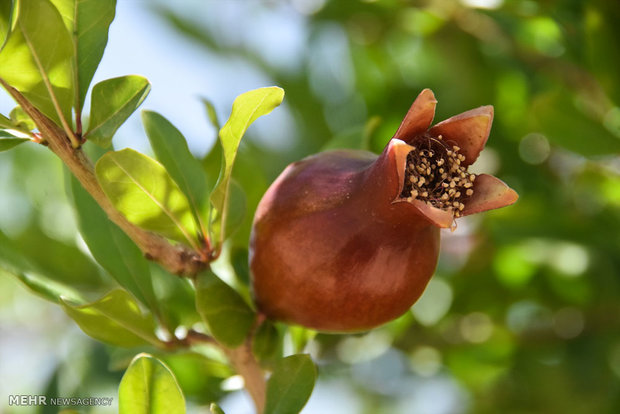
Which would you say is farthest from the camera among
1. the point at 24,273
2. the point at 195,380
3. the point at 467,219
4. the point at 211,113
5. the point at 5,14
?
the point at 467,219

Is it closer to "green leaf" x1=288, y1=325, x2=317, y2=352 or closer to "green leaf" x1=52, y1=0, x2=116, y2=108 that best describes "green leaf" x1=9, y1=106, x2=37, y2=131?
"green leaf" x1=52, y1=0, x2=116, y2=108

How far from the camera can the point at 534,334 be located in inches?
64.9

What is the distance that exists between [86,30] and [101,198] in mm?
178

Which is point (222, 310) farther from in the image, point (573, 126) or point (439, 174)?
point (573, 126)

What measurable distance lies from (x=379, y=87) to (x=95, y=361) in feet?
2.96

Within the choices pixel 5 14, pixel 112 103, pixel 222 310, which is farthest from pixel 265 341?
pixel 5 14

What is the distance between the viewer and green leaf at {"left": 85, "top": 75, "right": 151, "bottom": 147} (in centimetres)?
77

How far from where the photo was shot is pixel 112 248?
90cm

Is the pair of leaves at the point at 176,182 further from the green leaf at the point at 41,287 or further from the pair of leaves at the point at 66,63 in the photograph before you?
the green leaf at the point at 41,287

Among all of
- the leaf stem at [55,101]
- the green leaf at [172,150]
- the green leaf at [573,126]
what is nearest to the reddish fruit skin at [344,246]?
the green leaf at [172,150]

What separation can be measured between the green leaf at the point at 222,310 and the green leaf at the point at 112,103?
0.61 ft

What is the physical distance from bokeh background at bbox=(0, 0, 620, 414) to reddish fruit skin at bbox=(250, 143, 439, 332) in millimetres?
478

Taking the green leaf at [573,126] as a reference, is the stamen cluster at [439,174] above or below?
above

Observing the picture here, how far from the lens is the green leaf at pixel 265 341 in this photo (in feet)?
2.95
